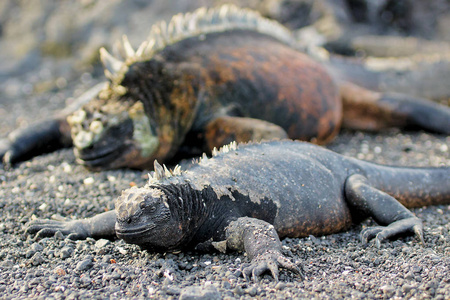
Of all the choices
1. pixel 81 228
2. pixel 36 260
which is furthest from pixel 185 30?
pixel 36 260

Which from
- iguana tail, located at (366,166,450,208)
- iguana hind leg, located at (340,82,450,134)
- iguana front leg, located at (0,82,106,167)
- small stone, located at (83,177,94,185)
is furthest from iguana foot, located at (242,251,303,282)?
iguana hind leg, located at (340,82,450,134)

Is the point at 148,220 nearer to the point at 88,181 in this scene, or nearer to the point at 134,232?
the point at 134,232

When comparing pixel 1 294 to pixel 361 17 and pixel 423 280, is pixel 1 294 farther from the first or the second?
pixel 361 17

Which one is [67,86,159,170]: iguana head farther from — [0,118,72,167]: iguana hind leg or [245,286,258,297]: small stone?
[245,286,258,297]: small stone

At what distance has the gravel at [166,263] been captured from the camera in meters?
2.23

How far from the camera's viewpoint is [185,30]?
15.3 feet

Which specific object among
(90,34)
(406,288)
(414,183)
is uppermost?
(90,34)

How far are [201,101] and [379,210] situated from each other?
6.49ft

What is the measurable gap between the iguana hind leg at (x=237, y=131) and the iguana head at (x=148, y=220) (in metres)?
→ 1.54

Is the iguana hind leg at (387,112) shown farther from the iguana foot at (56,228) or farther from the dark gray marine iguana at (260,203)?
the iguana foot at (56,228)

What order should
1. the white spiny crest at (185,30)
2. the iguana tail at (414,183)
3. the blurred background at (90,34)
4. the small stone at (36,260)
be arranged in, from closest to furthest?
the small stone at (36,260) < the iguana tail at (414,183) < the white spiny crest at (185,30) < the blurred background at (90,34)

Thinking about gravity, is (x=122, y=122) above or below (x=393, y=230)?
above

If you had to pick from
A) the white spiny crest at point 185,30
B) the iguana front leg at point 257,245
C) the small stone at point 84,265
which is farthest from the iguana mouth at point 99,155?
the iguana front leg at point 257,245

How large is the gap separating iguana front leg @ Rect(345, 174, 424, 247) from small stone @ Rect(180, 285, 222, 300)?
1.19 metres
